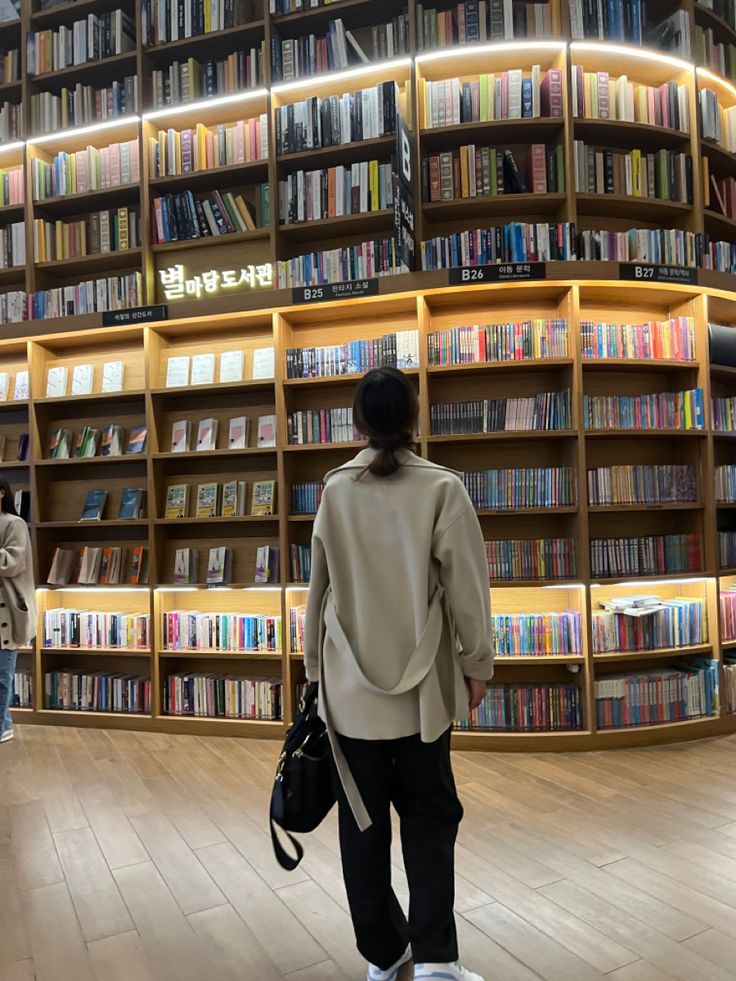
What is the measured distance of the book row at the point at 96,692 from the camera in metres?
4.34

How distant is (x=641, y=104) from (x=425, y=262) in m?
1.61

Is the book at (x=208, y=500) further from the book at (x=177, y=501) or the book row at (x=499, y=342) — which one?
the book row at (x=499, y=342)

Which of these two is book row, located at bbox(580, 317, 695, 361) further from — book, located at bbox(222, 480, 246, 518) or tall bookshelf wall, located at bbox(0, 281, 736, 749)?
book, located at bbox(222, 480, 246, 518)

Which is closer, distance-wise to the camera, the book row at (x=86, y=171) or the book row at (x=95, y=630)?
the book row at (x=95, y=630)

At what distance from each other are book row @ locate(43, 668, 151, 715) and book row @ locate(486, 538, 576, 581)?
231 cm

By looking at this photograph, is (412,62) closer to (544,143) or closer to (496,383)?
(544,143)

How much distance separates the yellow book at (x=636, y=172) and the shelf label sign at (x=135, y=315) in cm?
288

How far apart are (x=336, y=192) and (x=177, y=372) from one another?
1.48 metres

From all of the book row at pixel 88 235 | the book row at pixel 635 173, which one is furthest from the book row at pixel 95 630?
the book row at pixel 635 173

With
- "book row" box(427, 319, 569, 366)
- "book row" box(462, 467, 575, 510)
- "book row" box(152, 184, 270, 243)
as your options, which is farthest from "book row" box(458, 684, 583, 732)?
"book row" box(152, 184, 270, 243)

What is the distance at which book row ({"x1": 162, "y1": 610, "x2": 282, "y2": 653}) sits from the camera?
13.5ft

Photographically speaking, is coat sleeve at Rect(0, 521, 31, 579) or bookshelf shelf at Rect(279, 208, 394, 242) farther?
bookshelf shelf at Rect(279, 208, 394, 242)

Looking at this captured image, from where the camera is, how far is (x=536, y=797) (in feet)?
10.1

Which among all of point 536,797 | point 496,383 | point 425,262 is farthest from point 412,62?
point 536,797
